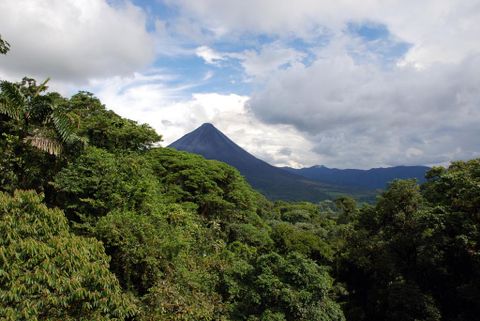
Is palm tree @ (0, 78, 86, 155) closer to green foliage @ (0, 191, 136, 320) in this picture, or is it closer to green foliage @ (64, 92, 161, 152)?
green foliage @ (64, 92, 161, 152)

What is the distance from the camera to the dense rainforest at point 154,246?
329 inches

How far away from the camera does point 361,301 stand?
27750 mm

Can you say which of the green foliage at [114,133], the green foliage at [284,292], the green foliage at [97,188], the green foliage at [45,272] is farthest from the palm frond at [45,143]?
the green foliage at [284,292]

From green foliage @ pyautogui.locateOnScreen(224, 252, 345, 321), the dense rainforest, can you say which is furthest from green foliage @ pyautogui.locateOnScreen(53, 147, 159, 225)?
green foliage @ pyautogui.locateOnScreen(224, 252, 345, 321)

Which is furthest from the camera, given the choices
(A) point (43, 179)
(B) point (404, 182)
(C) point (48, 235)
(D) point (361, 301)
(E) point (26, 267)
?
(D) point (361, 301)

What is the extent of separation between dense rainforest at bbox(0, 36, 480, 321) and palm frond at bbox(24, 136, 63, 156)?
6 cm

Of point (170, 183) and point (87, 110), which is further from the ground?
point (87, 110)

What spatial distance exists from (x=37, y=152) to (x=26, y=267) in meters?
9.10

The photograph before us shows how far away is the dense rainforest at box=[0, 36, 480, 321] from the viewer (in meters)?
8.35

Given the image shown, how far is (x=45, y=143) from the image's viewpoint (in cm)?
1430

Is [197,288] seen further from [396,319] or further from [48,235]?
[396,319]

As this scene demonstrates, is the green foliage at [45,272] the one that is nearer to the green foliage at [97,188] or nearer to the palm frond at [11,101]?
the green foliage at [97,188]

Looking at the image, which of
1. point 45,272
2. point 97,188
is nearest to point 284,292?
point 97,188

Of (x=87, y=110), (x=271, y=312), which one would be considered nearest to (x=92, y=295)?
(x=271, y=312)
